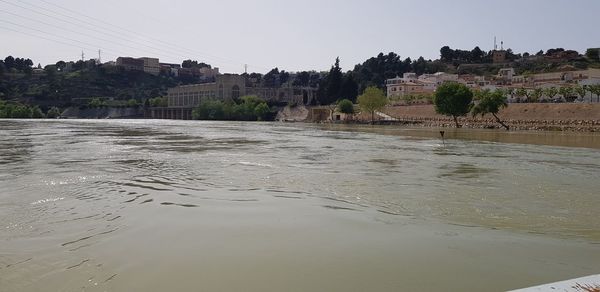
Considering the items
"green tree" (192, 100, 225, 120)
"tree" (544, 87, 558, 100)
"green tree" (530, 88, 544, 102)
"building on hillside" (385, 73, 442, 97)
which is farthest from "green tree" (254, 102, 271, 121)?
"tree" (544, 87, 558, 100)

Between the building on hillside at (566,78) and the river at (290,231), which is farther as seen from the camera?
the building on hillside at (566,78)

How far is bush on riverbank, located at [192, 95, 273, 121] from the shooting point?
154500 millimetres

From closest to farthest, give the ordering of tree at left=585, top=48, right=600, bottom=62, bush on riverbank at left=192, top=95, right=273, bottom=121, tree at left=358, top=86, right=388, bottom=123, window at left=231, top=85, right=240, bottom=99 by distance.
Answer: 1. tree at left=358, top=86, right=388, bottom=123
2. bush on riverbank at left=192, top=95, right=273, bottom=121
3. tree at left=585, top=48, right=600, bottom=62
4. window at left=231, top=85, right=240, bottom=99

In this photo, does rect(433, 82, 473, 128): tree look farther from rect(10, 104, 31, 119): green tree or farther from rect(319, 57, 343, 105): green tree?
rect(10, 104, 31, 119): green tree

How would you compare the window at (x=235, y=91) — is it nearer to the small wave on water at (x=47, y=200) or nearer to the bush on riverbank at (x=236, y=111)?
the bush on riverbank at (x=236, y=111)

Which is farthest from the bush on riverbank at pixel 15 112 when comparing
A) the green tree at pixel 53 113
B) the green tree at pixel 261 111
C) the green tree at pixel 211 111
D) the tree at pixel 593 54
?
the tree at pixel 593 54

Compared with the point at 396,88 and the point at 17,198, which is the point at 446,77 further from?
the point at 17,198

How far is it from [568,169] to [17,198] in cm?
2138

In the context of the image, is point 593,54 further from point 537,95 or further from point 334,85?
point 537,95

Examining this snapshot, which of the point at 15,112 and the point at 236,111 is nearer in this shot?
the point at 15,112

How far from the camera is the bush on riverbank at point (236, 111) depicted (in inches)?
6083

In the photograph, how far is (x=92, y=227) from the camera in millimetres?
9414

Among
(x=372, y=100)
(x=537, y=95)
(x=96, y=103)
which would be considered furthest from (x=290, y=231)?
(x=96, y=103)

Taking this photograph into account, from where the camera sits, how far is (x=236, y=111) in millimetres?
154250
